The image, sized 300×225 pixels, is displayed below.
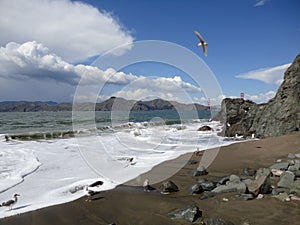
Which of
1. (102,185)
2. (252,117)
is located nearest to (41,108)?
(252,117)

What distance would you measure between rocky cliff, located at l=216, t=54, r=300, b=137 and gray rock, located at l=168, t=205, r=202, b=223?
13980 mm

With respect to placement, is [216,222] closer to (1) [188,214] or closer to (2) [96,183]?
(1) [188,214]

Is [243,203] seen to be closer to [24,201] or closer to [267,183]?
[267,183]

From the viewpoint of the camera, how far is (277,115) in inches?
672

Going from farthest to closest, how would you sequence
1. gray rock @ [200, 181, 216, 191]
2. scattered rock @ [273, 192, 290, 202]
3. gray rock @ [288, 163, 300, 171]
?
1. gray rock @ [288, 163, 300, 171]
2. gray rock @ [200, 181, 216, 191]
3. scattered rock @ [273, 192, 290, 202]

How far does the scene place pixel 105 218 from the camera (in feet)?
15.9

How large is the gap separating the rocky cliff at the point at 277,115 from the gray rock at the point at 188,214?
45.9 feet

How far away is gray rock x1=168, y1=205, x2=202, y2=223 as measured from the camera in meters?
4.57

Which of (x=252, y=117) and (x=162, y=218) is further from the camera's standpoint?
(x=252, y=117)

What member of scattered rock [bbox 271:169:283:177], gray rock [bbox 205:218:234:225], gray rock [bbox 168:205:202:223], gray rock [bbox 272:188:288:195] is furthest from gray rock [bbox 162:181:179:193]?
scattered rock [bbox 271:169:283:177]

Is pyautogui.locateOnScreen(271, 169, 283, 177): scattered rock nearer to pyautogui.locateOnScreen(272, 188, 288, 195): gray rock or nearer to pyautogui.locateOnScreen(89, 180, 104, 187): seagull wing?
pyautogui.locateOnScreen(272, 188, 288, 195): gray rock

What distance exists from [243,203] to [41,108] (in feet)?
408

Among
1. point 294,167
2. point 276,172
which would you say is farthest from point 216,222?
point 294,167

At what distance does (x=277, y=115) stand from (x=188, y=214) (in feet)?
49.3
